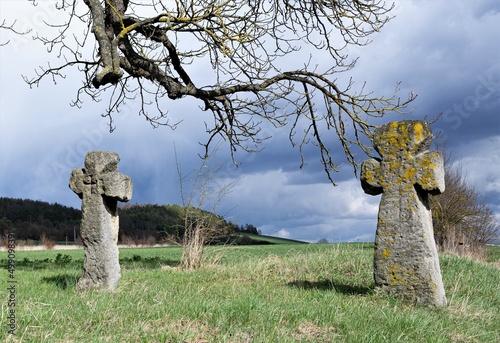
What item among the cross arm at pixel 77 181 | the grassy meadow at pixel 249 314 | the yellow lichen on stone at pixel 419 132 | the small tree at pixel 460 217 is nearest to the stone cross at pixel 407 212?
the yellow lichen on stone at pixel 419 132

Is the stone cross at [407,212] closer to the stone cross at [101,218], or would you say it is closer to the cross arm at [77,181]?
the stone cross at [101,218]

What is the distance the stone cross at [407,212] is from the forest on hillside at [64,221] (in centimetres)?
2539

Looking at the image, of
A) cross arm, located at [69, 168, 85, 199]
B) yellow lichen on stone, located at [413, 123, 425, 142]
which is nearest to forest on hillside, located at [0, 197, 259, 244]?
cross arm, located at [69, 168, 85, 199]

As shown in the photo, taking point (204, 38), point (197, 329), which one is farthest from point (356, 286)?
point (204, 38)

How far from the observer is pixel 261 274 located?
10.5m

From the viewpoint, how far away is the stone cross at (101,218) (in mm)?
8617

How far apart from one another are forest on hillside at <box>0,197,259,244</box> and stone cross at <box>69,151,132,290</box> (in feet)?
76.7

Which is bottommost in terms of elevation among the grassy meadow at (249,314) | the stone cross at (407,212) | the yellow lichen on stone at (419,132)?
the grassy meadow at (249,314)

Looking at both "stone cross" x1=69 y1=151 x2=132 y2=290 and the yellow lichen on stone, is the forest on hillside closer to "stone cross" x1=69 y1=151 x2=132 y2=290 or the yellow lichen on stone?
"stone cross" x1=69 y1=151 x2=132 y2=290

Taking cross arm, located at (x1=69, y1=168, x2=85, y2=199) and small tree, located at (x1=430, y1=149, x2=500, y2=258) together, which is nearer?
cross arm, located at (x1=69, y1=168, x2=85, y2=199)

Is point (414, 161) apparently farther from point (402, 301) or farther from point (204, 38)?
point (204, 38)

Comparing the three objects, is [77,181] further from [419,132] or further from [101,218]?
[419,132]

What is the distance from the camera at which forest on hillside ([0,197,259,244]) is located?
34000mm

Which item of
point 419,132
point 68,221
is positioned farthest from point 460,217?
point 68,221
